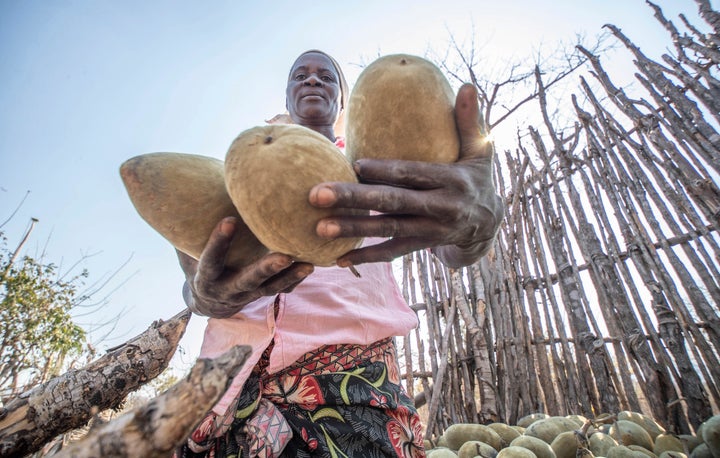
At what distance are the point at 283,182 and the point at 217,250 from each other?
0.23 meters

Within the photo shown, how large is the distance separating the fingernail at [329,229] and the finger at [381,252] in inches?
6.0

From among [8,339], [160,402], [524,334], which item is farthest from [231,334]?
[8,339]

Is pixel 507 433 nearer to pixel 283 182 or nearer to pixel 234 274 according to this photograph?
pixel 234 274

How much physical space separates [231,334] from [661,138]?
4.78m

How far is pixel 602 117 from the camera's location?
4.56 meters

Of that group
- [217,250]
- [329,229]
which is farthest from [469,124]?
[217,250]

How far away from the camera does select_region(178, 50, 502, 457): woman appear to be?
0.84 meters

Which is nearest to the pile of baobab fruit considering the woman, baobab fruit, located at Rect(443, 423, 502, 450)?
baobab fruit, located at Rect(443, 423, 502, 450)

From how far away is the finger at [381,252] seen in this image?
91 cm

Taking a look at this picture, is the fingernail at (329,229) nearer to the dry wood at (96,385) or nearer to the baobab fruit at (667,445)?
the dry wood at (96,385)

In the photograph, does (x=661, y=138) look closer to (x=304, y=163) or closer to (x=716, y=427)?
(x=716, y=427)

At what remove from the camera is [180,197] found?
87 centimetres

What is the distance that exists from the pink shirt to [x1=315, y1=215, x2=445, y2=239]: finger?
25.9 inches

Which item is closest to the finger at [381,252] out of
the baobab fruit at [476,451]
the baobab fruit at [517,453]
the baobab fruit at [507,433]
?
the baobab fruit at [517,453]
